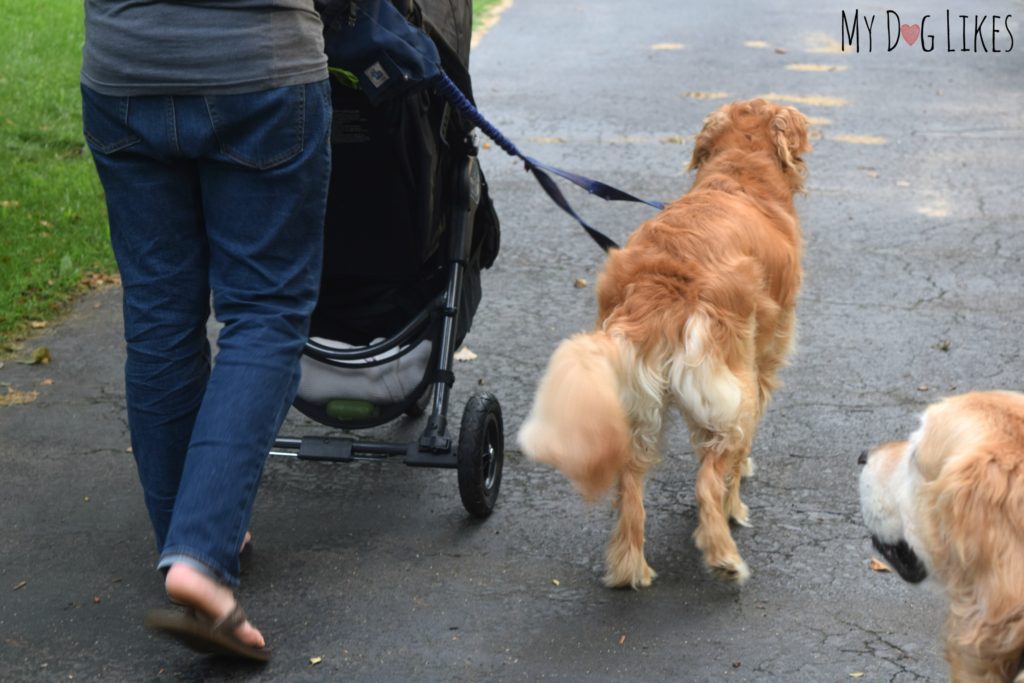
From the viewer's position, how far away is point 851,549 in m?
3.87

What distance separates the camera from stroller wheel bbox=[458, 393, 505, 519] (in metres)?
3.78

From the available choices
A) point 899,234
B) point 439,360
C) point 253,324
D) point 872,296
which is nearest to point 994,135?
point 899,234

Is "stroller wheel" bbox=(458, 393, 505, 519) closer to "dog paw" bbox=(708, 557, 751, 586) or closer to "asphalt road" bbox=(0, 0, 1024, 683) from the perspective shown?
"asphalt road" bbox=(0, 0, 1024, 683)

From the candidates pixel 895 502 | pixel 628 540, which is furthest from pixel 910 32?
pixel 895 502

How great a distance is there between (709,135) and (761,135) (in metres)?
0.20

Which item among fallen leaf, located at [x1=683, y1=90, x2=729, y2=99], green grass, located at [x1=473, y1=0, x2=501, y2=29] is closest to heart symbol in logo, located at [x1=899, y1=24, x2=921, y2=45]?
fallen leaf, located at [x1=683, y1=90, x2=729, y2=99]

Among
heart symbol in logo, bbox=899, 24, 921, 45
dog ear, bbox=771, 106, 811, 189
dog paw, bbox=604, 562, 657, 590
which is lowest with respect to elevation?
heart symbol in logo, bbox=899, 24, 921, 45

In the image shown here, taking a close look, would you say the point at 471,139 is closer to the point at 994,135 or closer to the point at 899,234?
the point at 899,234

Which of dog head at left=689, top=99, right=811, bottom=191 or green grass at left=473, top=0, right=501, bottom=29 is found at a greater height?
dog head at left=689, top=99, right=811, bottom=191

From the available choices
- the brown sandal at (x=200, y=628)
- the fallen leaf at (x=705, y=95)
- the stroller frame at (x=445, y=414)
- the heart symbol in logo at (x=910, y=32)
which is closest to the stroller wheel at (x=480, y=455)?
the stroller frame at (x=445, y=414)

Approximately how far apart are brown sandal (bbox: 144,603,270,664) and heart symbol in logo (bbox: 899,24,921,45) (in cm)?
1281

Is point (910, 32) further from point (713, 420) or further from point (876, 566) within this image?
point (713, 420)

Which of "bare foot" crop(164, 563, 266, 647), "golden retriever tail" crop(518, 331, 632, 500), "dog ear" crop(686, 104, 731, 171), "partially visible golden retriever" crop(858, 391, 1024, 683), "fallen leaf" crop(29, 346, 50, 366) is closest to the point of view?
"partially visible golden retriever" crop(858, 391, 1024, 683)

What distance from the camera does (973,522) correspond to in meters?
2.29
